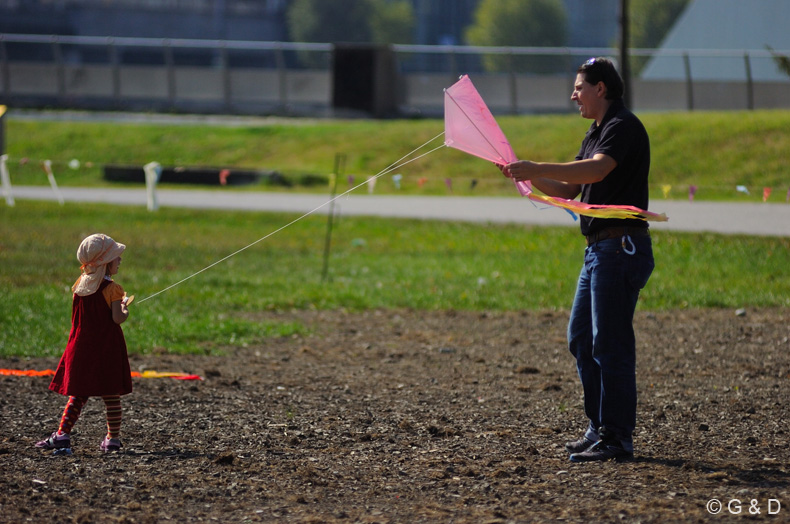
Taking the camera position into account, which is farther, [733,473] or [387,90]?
[387,90]

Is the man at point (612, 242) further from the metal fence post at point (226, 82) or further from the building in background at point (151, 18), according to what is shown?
the building in background at point (151, 18)

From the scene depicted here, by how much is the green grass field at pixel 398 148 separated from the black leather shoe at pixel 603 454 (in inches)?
493

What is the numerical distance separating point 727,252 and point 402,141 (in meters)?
13.6

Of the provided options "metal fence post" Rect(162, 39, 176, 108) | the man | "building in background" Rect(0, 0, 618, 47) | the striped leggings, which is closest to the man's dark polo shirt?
the man

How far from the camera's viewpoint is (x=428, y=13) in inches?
4382

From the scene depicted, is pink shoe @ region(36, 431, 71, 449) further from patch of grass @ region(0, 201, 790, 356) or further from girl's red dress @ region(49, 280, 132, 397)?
patch of grass @ region(0, 201, 790, 356)

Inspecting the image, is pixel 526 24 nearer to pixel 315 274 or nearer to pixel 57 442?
pixel 315 274

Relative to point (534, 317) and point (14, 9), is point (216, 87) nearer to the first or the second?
point (534, 317)

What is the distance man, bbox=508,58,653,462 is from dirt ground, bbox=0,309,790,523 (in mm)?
253

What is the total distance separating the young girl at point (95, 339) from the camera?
17.7ft

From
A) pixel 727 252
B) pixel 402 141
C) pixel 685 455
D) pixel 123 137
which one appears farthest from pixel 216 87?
pixel 685 455

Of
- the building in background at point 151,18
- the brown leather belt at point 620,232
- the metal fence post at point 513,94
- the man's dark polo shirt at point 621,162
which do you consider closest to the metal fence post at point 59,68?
the metal fence post at point 513,94

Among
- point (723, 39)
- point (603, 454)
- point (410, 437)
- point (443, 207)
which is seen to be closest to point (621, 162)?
point (603, 454)

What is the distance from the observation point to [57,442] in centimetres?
548
